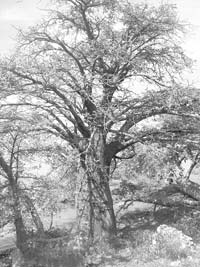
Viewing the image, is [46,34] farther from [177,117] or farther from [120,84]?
[177,117]

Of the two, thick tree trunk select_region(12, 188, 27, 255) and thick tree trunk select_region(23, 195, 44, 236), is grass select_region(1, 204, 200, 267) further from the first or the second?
thick tree trunk select_region(23, 195, 44, 236)

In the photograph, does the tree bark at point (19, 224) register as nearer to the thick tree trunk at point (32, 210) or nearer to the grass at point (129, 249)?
the thick tree trunk at point (32, 210)

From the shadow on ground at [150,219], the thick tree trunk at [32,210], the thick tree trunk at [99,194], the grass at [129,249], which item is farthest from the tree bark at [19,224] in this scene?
the shadow on ground at [150,219]

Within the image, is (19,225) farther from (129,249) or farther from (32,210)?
(129,249)

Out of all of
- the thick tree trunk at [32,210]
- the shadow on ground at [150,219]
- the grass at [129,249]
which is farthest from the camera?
the shadow on ground at [150,219]

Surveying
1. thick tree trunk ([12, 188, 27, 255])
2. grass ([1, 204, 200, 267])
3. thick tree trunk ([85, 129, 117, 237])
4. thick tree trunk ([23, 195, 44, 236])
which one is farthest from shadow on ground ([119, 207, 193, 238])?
thick tree trunk ([12, 188, 27, 255])

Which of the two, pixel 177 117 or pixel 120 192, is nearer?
pixel 177 117

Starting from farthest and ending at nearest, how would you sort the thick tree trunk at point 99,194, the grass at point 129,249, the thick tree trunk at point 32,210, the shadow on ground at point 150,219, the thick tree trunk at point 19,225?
the shadow on ground at point 150,219 → the thick tree trunk at point 99,194 → the thick tree trunk at point 19,225 → the thick tree trunk at point 32,210 → the grass at point 129,249

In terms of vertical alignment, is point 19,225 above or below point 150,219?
above

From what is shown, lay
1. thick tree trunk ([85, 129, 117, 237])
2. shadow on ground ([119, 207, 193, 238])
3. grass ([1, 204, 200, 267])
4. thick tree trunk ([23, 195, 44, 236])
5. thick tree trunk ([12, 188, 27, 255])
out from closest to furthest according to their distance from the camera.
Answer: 1. grass ([1, 204, 200, 267])
2. thick tree trunk ([23, 195, 44, 236])
3. thick tree trunk ([12, 188, 27, 255])
4. thick tree trunk ([85, 129, 117, 237])
5. shadow on ground ([119, 207, 193, 238])

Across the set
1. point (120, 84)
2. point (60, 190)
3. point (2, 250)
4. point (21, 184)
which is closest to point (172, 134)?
point (120, 84)

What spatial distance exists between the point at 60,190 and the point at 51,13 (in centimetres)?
621

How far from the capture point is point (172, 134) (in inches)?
533

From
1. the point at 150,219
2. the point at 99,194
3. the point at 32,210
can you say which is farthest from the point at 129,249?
the point at 150,219
